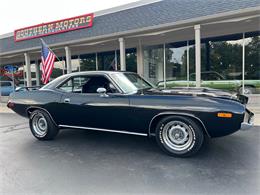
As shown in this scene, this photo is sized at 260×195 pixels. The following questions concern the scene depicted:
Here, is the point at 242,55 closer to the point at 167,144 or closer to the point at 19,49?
the point at 167,144

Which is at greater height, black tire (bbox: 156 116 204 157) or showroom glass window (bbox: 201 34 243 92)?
showroom glass window (bbox: 201 34 243 92)

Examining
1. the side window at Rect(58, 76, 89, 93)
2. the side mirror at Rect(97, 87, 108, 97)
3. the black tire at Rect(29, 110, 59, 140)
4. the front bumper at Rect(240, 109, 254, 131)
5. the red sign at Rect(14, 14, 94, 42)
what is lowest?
the black tire at Rect(29, 110, 59, 140)

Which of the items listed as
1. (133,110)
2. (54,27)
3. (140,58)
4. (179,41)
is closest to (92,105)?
(133,110)

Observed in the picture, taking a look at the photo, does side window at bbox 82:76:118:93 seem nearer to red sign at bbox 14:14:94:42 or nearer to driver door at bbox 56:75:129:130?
driver door at bbox 56:75:129:130

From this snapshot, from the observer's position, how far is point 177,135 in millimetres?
3676

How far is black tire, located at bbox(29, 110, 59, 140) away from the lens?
4.77 m

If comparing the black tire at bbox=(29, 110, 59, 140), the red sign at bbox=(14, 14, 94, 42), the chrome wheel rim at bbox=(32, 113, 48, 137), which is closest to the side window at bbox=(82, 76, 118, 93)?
the black tire at bbox=(29, 110, 59, 140)

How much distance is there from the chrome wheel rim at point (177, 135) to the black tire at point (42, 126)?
2.57 meters

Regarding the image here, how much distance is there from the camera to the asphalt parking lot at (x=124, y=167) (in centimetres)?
271

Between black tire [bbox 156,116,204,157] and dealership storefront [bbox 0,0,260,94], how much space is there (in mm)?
5650

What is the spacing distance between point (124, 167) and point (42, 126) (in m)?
2.64

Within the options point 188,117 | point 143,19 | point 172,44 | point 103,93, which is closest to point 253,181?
point 188,117

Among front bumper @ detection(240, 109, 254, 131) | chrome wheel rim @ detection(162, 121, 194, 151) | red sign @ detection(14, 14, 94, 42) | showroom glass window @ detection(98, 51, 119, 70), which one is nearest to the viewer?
front bumper @ detection(240, 109, 254, 131)

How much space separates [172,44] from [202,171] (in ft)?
33.2
